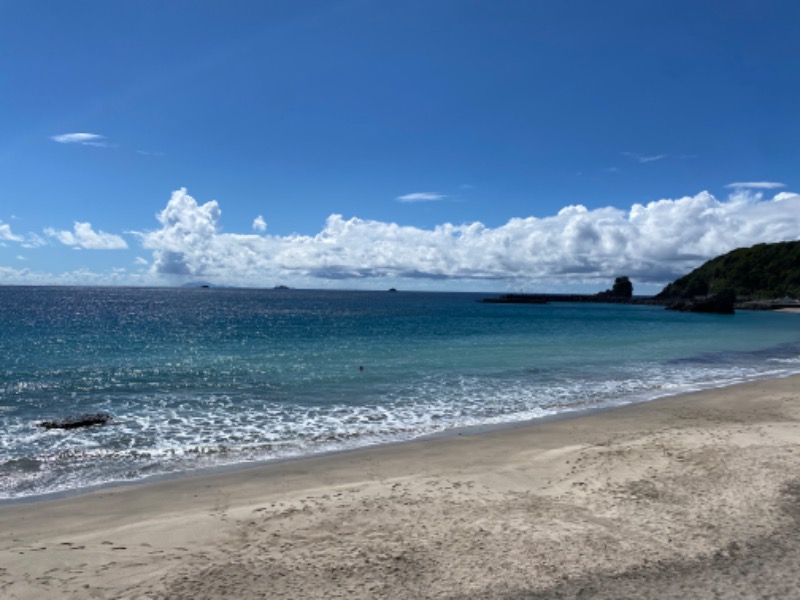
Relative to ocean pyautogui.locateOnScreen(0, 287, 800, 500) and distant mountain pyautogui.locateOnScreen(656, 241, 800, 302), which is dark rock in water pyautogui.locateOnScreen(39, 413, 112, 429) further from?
distant mountain pyautogui.locateOnScreen(656, 241, 800, 302)

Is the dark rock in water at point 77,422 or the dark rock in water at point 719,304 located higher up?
the dark rock in water at point 719,304

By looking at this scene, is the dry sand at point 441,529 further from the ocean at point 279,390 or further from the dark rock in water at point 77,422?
the dark rock in water at point 77,422

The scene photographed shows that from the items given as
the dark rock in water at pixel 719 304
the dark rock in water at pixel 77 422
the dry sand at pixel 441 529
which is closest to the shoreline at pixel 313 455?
the dry sand at pixel 441 529

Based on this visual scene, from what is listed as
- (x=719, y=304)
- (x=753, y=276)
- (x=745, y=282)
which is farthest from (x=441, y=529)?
(x=753, y=276)

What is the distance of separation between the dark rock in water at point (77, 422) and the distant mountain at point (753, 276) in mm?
164252

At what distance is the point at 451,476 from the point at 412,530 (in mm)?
3228

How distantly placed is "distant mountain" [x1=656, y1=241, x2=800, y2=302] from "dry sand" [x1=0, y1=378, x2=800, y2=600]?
160 metres

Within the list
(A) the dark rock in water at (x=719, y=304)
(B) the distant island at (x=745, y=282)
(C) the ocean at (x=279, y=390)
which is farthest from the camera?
(B) the distant island at (x=745, y=282)

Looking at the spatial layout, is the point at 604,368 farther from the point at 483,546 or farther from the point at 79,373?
the point at 79,373

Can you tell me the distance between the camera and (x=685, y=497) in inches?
409

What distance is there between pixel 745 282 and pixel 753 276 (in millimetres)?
2867

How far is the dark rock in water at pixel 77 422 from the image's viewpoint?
16750mm

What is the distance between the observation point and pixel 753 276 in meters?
164

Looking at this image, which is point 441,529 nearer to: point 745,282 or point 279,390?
point 279,390
